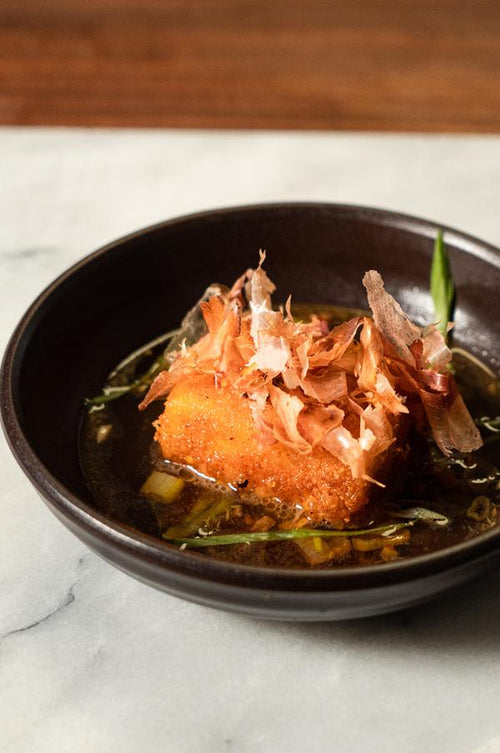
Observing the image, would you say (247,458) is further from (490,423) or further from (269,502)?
(490,423)

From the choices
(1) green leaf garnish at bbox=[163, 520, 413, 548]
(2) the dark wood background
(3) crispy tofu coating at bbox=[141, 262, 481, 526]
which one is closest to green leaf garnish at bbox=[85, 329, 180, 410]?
(3) crispy tofu coating at bbox=[141, 262, 481, 526]

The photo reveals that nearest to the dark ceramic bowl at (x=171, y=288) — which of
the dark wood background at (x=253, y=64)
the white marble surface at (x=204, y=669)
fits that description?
the white marble surface at (x=204, y=669)

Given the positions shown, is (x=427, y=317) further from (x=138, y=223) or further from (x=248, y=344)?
(x=138, y=223)

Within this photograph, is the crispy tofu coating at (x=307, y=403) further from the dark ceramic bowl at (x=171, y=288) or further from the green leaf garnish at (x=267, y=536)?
the dark ceramic bowl at (x=171, y=288)

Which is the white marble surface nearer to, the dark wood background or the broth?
the broth

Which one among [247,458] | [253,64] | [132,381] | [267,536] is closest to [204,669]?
[267,536]

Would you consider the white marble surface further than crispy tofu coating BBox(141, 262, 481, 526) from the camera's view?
No
